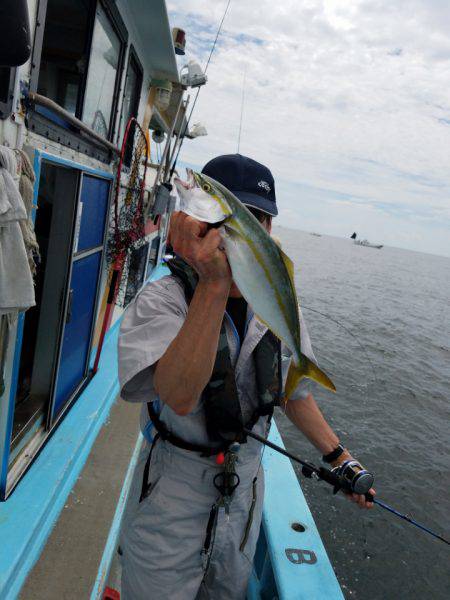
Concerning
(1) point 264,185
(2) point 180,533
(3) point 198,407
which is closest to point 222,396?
(3) point 198,407

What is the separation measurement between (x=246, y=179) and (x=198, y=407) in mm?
1188

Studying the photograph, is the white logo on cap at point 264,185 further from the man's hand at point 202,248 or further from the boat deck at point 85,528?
the boat deck at point 85,528

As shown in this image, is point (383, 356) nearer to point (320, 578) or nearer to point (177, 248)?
point (320, 578)

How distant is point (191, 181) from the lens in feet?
5.23

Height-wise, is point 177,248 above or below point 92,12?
below

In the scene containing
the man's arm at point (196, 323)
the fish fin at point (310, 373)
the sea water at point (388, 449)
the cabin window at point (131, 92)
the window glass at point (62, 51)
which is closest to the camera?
the man's arm at point (196, 323)

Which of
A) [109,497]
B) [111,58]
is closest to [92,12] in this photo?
[111,58]

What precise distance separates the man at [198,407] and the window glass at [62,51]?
3.85 meters

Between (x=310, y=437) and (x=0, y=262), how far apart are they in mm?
2066

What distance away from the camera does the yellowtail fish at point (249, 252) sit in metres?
1.54

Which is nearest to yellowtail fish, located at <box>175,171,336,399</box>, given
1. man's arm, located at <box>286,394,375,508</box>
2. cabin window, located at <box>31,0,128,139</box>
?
man's arm, located at <box>286,394,375,508</box>

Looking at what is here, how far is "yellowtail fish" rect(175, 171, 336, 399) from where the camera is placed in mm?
1544

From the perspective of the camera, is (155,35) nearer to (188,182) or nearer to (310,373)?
(188,182)

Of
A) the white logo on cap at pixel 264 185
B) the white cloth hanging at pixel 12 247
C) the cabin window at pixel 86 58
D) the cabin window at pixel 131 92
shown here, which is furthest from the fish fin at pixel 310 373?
the cabin window at pixel 131 92
